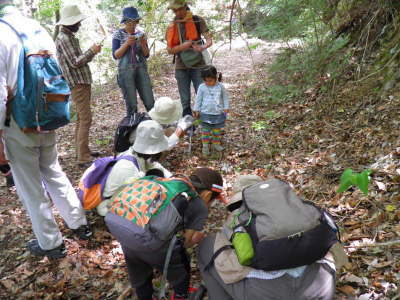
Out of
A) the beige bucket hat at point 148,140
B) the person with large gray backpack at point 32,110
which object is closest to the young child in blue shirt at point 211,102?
the beige bucket hat at point 148,140

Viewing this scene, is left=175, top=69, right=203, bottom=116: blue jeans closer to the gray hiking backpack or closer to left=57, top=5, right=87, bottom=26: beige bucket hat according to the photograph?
left=57, top=5, right=87, bottom=26: beige bucket hat

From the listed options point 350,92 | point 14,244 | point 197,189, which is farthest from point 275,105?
point 14,244

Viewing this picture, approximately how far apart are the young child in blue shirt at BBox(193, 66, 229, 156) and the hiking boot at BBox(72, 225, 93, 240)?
8.10ft

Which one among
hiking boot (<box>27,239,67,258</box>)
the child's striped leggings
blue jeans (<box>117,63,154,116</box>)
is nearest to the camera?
hiking boot (<box>27,239,67,258</box>)

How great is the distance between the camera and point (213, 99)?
5.20 m

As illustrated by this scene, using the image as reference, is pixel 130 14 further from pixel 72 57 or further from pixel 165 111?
pixel 165 111

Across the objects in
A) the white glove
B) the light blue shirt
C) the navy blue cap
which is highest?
the navy blue cap

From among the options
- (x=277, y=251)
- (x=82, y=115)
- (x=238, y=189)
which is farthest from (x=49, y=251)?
(x=277, y=251)

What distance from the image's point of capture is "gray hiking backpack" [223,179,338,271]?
1.96 metres

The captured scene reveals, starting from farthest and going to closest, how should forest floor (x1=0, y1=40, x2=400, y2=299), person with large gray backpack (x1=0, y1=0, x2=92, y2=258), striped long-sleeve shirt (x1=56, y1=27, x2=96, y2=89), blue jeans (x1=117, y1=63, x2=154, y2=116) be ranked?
blue jeans (x1=117, y1=63, x2=154, y2=116) → striped long-sleeve shirt (x1=56, y1=27, x2=96, y2=89) → forest floor (x1=0, y1=40, x2=400, y2=299) → person with large gray backpack (x1=0, y1=0, x2=92, y2=258)

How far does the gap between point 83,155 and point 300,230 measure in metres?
4.48

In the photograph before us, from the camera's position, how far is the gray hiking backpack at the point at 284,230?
6.42 feet

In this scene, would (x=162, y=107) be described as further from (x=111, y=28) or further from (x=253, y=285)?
(x=111, y=28)

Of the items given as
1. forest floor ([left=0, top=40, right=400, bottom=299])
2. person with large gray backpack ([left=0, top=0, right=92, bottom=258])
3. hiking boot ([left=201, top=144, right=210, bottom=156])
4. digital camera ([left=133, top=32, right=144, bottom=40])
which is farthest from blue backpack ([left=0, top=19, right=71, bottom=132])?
hiking boot ([left=201, top=144, right=210, bottom=156])
